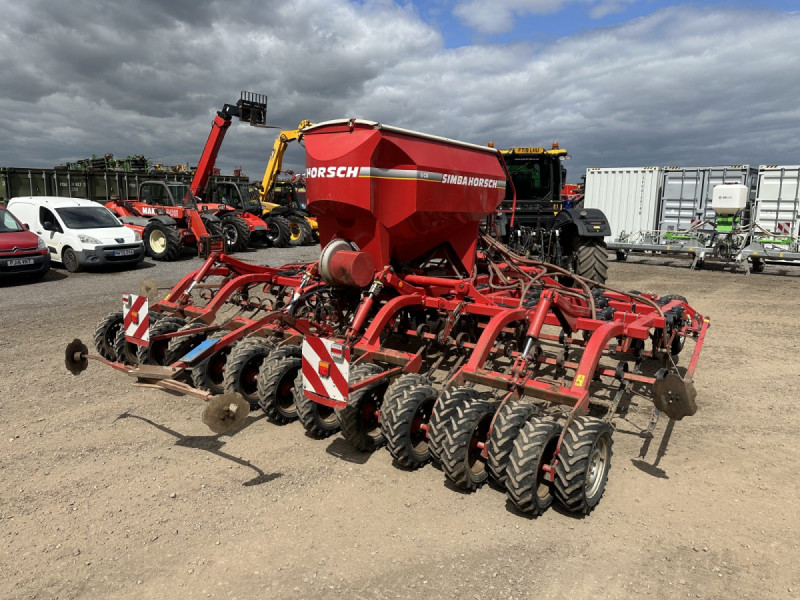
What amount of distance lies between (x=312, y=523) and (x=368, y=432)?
87cm

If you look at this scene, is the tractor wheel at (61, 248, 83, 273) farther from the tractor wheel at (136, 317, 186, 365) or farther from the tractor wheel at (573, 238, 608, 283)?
the tractor wheel at (573, 238, 608, 283)

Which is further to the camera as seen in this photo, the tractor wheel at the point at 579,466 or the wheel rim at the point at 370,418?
the wheel rim at the point at 370,418

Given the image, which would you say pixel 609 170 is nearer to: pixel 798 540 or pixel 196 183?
pixel 196 183

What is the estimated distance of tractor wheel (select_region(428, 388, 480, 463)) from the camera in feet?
10.3

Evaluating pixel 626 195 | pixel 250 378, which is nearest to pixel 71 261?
pixel 250 378

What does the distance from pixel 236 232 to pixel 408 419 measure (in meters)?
12.0

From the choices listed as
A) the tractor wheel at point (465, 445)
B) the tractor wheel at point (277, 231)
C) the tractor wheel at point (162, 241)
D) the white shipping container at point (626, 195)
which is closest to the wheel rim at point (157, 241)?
the tractor wheel at point (162, 241)

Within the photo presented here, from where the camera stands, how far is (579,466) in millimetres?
2826

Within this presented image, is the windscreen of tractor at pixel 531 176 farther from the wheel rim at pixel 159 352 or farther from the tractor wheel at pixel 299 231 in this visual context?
the tractor wheel at pixel 299 231

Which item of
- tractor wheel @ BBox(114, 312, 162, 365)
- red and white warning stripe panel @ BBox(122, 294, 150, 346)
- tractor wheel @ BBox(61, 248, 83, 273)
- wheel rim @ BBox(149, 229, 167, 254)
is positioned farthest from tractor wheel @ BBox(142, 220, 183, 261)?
red and white warning stripe panel @ BBox(122, 294, 150, 346)

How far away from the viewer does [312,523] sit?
2.86 m

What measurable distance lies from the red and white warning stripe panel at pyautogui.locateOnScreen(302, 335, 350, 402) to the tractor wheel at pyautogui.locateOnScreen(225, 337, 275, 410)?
0.85 metres

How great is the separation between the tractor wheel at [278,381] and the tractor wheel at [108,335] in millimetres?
2002

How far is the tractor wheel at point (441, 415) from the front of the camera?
3127 millimetres
